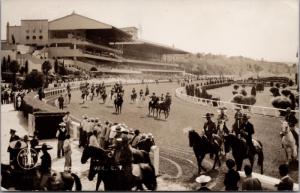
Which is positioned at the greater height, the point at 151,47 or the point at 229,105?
the point at 151,47

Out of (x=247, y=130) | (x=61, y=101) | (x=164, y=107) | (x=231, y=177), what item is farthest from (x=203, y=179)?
(x=61, y=101)

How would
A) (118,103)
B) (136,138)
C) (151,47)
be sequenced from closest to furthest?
(136,138), (118,103), (151,47)

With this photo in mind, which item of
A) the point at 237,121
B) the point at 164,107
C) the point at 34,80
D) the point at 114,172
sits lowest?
the point at 114,172

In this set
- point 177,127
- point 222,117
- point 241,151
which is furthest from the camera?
point 177,127

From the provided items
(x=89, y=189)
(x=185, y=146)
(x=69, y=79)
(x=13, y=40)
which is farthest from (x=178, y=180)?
(x=13, y=40)

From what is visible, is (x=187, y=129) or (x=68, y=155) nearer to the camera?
(x=68, y=155)

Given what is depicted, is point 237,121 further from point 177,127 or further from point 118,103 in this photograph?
point 118,103

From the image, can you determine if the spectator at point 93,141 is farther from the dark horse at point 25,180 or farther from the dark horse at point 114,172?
the dark horse at point 25,180
